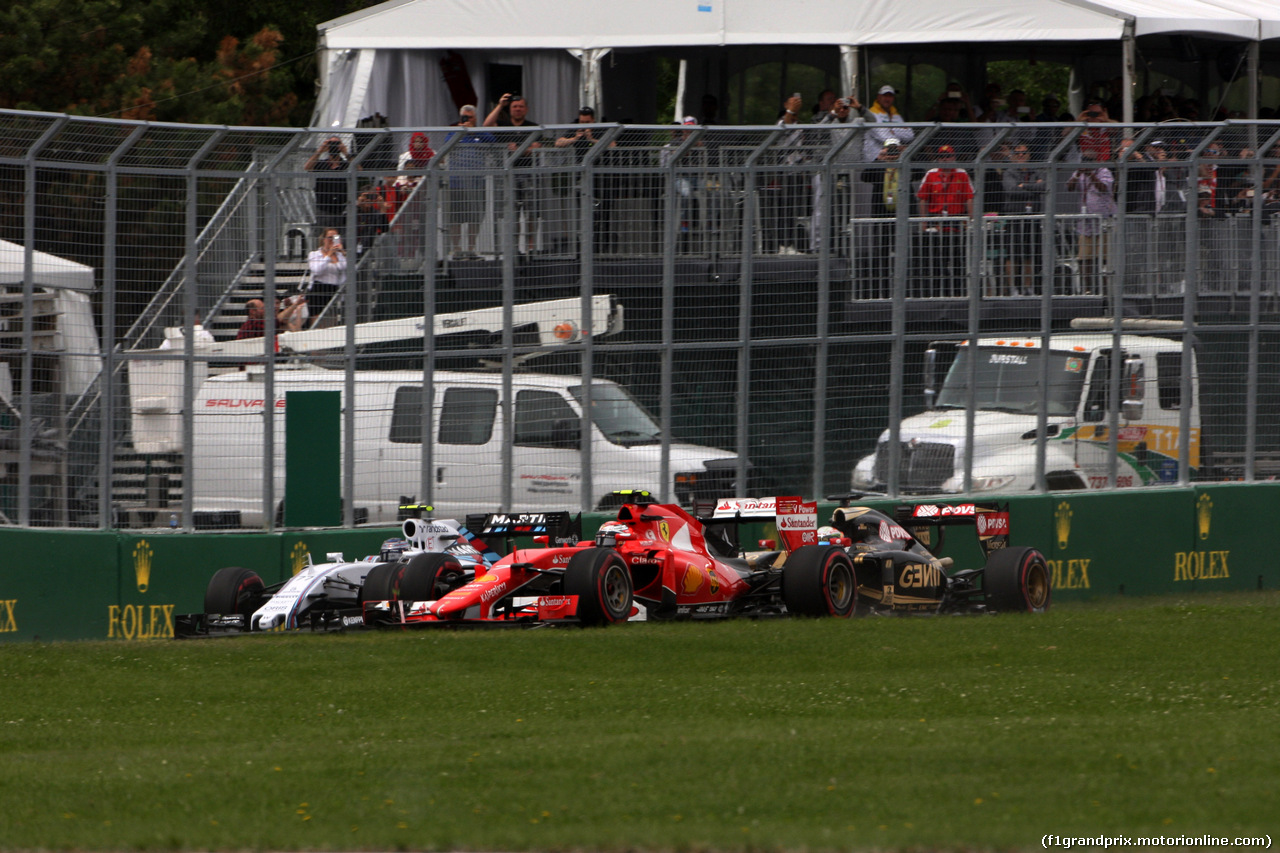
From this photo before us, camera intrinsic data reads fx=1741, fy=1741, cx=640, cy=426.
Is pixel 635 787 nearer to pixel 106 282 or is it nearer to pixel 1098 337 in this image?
pixel 106 282

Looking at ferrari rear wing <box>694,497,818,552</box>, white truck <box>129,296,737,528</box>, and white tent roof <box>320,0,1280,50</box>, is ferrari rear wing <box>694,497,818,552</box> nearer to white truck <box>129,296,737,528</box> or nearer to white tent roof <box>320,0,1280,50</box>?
white truck <box>129,296,737,528</box>

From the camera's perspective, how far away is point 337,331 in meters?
14.1

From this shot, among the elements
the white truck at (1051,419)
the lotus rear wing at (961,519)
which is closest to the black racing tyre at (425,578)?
the lotus rear wing at (961,519)

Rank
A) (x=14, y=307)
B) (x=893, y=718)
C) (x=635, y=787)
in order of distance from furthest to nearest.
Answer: (x=14, y=307) → (x=893, y=718) → (x=635, y=787)

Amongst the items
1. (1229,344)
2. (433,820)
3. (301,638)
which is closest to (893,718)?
(433,820)

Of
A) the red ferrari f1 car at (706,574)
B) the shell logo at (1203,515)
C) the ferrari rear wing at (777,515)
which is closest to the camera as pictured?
the red ferrari f1 car at (706,574)

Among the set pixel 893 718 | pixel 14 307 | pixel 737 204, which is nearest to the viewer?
pixel 893 718

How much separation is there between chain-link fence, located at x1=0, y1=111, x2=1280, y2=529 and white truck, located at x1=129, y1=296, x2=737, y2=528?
27mm

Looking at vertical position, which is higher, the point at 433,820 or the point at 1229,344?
the point at 1229,344

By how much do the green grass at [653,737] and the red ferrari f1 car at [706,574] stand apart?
26cm

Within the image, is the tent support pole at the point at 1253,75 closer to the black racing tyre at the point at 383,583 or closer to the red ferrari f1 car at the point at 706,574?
the red ferrari f1 car at the point at 706,574

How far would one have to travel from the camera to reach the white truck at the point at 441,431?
13.8m

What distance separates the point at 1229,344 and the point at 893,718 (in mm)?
9622

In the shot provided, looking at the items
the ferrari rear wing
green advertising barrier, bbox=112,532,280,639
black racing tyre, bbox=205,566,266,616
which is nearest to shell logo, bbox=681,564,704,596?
the ferrari rear wing
